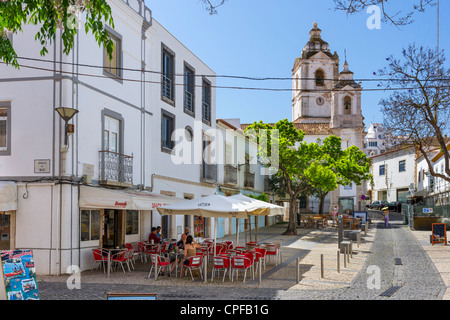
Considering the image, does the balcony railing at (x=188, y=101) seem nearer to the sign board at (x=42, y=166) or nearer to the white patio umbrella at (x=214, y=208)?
the white patio umbrella at (x=214, y=208)

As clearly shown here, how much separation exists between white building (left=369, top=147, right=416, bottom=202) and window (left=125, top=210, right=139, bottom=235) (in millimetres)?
51323

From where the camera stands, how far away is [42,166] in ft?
48.6

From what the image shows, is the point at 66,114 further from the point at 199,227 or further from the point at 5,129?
the point at 199,227

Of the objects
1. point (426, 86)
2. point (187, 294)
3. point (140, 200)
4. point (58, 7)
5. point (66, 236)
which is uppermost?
point (426, 86)

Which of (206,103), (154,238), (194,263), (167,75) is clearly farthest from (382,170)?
(194,263)

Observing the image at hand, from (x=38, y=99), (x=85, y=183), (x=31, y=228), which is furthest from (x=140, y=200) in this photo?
(x=38, y=99)

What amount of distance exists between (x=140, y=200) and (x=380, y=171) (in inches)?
2630

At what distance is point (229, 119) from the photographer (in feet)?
121

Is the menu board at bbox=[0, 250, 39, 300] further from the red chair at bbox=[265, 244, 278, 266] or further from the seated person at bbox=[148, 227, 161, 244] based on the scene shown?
the seated person at bbox=[148, 227, 161, 244]

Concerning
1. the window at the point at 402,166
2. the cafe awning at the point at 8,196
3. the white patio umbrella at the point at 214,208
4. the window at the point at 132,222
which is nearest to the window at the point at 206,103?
the window at the point at 132,222

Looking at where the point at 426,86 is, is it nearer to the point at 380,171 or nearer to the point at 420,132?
the point at 420,132

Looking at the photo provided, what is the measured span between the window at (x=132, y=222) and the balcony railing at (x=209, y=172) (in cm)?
785

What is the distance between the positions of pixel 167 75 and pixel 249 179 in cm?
1601

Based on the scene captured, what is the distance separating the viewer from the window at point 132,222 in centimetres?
1838
